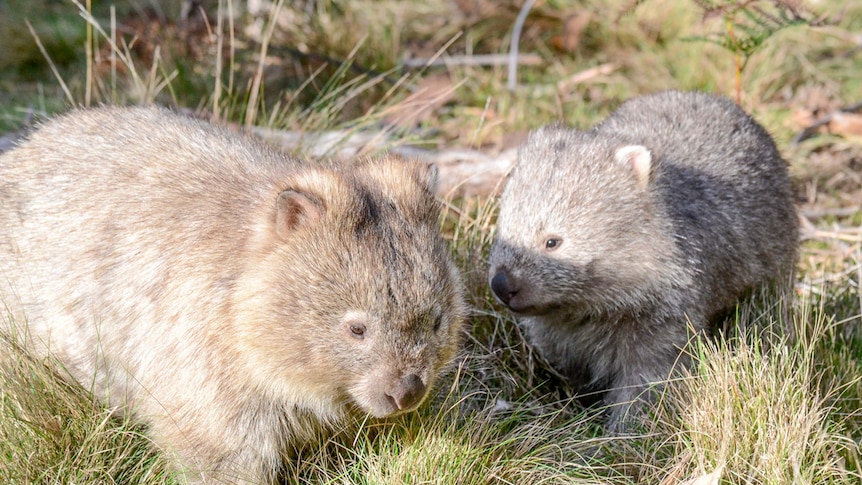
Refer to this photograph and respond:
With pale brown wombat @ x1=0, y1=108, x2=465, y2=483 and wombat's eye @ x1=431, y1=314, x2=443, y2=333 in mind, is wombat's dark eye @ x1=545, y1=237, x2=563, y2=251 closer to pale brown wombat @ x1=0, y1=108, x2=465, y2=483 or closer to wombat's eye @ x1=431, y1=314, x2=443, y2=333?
pale brown wombat @ x1=0, y1=108, x2=465, y2=483

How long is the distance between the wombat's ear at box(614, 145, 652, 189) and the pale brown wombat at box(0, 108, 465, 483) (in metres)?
1.29

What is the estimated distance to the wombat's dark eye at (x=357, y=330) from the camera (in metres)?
3.43

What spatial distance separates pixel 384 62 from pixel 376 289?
502 cm

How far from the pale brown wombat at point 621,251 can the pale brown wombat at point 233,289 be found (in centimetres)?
100

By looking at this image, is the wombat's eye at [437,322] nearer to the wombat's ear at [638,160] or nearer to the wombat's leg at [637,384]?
the wombat's leg at [637,384]

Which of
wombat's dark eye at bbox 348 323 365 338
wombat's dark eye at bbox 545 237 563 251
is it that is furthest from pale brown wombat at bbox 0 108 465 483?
wombat's dark eye at bbox 545 237 563 251

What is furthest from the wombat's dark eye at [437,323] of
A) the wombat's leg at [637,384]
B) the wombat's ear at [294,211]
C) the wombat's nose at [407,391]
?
the wombat's leg at [637,384]

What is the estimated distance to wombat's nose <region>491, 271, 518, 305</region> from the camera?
180 inches

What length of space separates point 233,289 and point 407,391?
0.79 m

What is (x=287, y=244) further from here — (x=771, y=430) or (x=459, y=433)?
(x=771, y=430)

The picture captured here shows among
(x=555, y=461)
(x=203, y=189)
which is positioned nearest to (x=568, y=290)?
(x=555, y=461)

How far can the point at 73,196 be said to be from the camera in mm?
4238

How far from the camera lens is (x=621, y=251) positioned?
15.4 ft

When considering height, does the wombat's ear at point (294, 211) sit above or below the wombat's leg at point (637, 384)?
above
